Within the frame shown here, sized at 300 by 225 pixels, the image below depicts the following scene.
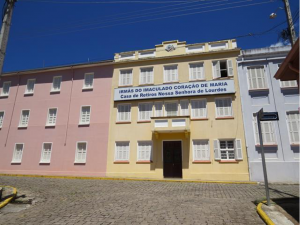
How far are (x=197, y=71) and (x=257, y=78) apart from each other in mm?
4543

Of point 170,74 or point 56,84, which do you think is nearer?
point 170,74

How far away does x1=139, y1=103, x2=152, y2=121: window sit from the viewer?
1702 centimetres

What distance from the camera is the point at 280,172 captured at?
44.0 feet

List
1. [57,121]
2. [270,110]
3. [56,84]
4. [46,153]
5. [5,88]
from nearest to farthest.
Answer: [270,110]
[46,153]
[57,121]
[56,84]
[5,88]

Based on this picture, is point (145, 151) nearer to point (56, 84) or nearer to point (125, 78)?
point (125, 78)

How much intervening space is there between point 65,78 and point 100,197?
14.8 metres

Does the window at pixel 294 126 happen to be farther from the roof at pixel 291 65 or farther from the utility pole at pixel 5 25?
the utility pole at pixel 5 25

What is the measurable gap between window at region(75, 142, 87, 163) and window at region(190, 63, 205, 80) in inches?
429

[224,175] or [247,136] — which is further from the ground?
[247,136]

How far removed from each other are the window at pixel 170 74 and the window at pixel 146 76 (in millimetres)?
1313

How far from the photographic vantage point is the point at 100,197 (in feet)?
28.0

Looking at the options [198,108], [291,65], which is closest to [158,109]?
[198,108]

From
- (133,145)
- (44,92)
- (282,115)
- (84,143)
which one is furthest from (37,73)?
(282,115)

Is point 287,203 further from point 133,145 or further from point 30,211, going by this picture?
point 133,145
